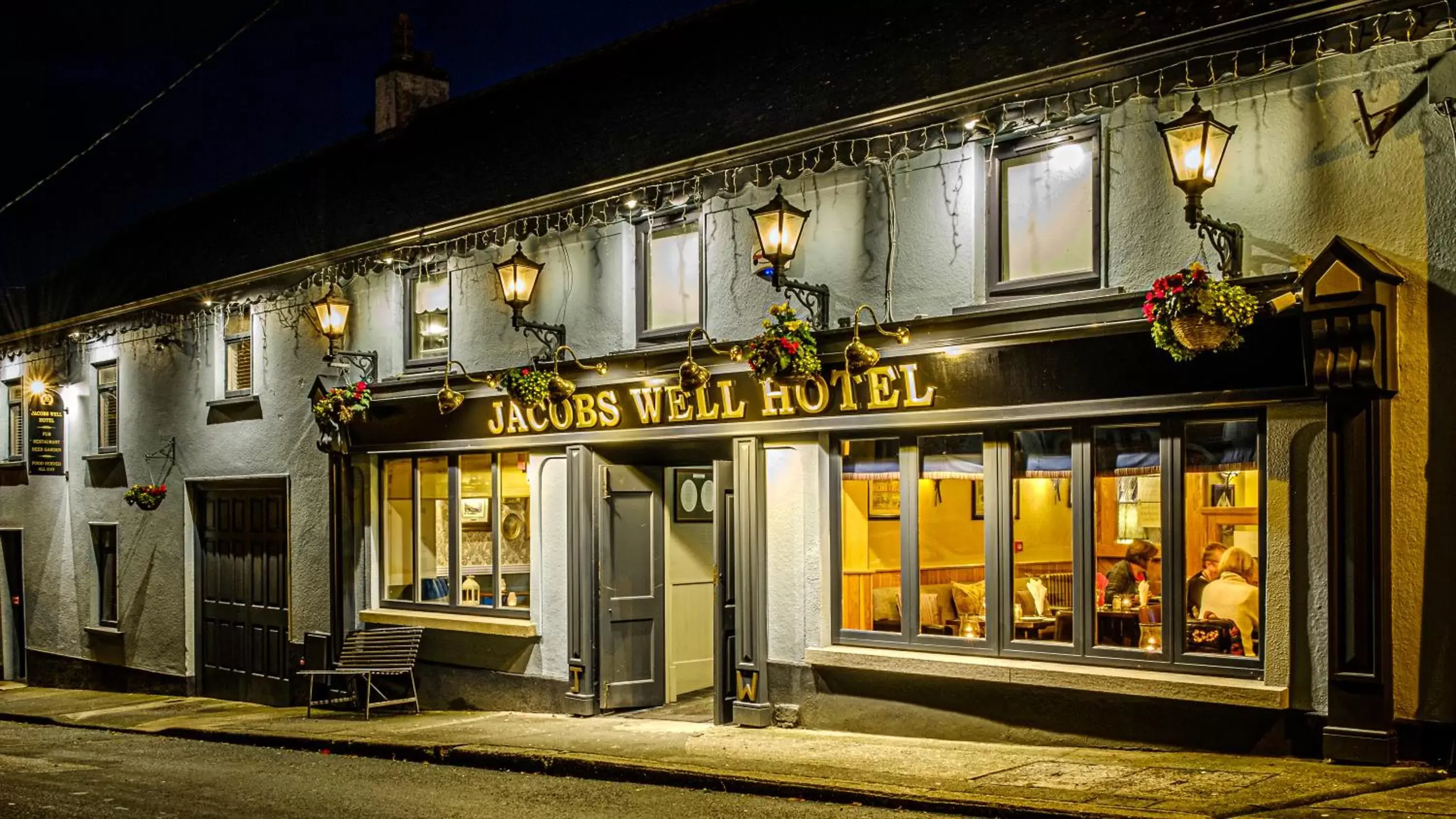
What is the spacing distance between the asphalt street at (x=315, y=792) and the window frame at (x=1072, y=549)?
7.60 feet

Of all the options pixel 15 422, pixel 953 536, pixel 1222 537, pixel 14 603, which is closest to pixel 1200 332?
pixel 1222 537

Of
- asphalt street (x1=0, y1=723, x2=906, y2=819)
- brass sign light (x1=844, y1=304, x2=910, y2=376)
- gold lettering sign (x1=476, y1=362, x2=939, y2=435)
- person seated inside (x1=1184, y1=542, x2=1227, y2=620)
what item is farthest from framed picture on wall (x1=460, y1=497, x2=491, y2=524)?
person seated inside (x1=1184, y1=542, x2=1227, y2=620)

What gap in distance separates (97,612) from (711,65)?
46.4 ft

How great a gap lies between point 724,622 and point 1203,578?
442cm

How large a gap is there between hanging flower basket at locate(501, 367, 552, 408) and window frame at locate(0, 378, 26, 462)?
13.6 metres

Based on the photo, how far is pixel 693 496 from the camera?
46.2 ft

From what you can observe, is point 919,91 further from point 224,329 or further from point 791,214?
point 224,329

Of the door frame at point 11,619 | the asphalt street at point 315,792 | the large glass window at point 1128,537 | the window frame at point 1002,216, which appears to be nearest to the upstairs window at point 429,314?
the asphalt street at point 315,792

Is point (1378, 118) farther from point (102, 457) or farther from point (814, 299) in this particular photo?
point (102, 457)

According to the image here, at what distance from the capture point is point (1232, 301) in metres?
8.31

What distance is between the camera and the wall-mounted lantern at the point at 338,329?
15.5 metres

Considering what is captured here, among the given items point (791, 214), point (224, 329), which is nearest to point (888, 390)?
point (791, 214)

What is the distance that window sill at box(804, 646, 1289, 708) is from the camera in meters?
8.80

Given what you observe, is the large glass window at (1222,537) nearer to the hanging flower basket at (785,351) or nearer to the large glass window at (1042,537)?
the large glass window at (1042,537)
